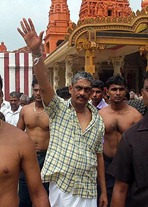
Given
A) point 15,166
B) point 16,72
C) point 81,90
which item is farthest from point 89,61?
point 15,166

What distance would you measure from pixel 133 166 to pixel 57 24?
28800mm

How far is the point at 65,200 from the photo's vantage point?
10.4 ft

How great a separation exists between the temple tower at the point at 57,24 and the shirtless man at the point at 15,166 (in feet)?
88.9

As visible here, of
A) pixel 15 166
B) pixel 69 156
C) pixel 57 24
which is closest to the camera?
pixel 15 166

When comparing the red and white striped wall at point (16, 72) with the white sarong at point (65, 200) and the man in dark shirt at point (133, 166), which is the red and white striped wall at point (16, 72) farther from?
the man in dark shirt at point (133, 166)

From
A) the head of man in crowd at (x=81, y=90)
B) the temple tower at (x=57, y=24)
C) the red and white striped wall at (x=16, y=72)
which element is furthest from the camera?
the temple tower at (x=57, y=24)

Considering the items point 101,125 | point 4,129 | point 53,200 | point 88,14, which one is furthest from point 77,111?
point 88,14

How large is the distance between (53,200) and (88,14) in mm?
28327

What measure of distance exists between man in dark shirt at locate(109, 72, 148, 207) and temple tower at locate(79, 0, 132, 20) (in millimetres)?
28679

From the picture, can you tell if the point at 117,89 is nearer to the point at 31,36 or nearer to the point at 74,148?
the point at 74,148

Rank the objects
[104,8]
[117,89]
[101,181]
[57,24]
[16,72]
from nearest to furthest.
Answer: [101,181] < [117,89] < [16,72] < [57,24] < [104,8]

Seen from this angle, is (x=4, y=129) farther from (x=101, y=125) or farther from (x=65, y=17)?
(x=65, y=17)

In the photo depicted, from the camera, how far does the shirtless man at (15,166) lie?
209 cm

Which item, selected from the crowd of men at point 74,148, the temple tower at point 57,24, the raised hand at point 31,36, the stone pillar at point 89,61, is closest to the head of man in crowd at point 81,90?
the crowd of men at point 74,148
